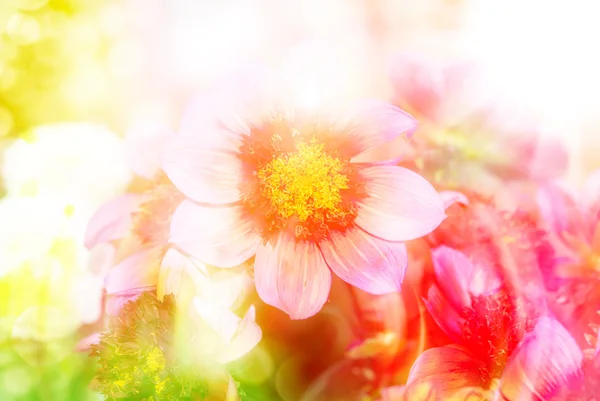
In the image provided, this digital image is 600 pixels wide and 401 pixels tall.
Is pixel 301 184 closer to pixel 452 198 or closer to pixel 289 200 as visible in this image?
pixel 289 200

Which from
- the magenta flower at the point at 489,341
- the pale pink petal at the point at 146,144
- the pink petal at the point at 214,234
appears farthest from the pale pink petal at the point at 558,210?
the pale pink petal at the point at 146,144

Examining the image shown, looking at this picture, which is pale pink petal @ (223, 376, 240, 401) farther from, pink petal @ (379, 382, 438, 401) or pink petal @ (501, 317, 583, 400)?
pink petal @ (501, 317, 583, 400)

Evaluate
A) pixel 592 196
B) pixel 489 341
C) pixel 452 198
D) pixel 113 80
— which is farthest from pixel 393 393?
pixel 113 80

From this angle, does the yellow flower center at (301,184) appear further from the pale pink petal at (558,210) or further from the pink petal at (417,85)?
the pale pink petal at (558,210)

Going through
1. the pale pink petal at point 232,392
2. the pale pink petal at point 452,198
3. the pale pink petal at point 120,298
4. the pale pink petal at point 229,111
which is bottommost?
the pale pink petal at point 232,392

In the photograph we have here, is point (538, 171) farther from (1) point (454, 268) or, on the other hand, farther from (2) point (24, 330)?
(2) point (24, 330)

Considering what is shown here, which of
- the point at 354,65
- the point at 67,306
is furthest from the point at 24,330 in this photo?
the point at 354,65

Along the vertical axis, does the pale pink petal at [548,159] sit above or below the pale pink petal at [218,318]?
above
